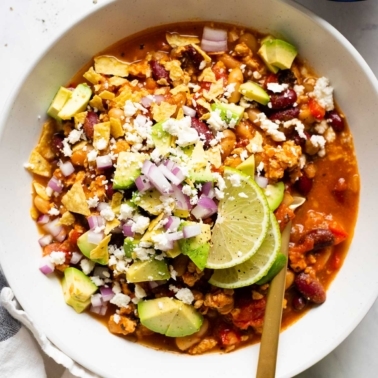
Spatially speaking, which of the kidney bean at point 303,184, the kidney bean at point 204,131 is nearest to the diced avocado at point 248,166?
the kidney bean at point 204,131

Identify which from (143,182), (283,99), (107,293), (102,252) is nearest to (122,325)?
(107,293)

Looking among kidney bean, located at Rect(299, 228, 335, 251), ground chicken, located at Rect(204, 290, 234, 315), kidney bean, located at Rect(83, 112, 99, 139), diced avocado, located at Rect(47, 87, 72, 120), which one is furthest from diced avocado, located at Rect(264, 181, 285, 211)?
diced avocado, located at Rect(47, 87, 72, 120)

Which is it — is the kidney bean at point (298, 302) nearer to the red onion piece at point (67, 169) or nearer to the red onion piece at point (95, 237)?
the red onion piece at point (95, 237)

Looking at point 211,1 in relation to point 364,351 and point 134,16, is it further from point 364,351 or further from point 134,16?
point 364,351

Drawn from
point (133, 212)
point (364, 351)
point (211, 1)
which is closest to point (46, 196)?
point (133, 212)

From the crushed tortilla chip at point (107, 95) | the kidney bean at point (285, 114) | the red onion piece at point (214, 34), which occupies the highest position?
the red onion piece at point (214, 34)
